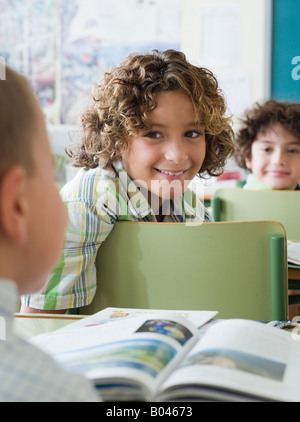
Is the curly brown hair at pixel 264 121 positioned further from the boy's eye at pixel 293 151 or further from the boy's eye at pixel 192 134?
the boy's eye at pixel 192 134

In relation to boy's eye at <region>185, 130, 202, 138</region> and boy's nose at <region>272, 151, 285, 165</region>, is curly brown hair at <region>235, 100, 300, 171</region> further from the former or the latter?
boy's eye at <region>185, 130, 202, 138</region>

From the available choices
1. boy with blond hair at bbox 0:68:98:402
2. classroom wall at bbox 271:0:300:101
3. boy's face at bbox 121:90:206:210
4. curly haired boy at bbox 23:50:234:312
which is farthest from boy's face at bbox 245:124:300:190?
boy with blond hair at bbox 0:68:98:402

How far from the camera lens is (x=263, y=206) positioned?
2.11 m

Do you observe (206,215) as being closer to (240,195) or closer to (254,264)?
(240,195)

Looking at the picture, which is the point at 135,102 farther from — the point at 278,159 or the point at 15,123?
the point at 278,159

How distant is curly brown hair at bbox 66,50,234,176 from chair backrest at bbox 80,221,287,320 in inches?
18.8

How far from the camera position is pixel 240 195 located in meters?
2.14

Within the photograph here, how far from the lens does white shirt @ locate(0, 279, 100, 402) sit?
17.9 inches

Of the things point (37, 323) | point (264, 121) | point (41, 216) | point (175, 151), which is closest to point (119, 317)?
point (37, 323)

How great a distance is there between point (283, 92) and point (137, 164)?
2.99 m

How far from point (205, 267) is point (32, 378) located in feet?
2.54

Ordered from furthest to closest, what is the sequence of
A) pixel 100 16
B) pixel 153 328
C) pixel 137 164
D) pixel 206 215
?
pixel 100 16 < pixel 206 215 < pixel 137 164 < pixel 153 328

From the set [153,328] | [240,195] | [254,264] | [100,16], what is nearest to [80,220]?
[254,264]

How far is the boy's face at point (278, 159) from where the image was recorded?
111 inches
